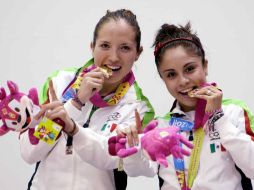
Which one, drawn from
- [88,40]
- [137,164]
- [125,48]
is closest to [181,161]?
[137,164]

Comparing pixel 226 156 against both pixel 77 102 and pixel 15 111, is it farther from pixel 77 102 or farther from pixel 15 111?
pixel 15 111

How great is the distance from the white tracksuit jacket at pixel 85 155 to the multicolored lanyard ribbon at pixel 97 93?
0.02 meters

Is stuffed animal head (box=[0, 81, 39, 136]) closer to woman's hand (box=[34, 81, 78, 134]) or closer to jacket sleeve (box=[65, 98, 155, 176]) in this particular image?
woman's hand (box=[34, 81, 78, 134])

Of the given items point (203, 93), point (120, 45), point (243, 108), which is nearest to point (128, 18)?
point (120, 45)

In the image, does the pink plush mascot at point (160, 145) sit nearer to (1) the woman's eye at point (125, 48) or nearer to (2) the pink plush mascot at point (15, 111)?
(2) the pink plush mascot at point (15, 111)

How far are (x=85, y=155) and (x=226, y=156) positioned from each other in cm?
45

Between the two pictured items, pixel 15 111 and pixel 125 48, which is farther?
pixel 125 48

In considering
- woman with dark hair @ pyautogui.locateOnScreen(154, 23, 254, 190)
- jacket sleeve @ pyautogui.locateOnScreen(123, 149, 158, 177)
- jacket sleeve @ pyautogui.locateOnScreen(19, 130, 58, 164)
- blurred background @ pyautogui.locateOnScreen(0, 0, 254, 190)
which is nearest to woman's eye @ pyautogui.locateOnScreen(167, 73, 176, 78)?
woman with dark hair @ pyautogui.locateOnScreen(154, 23, 254, 190)

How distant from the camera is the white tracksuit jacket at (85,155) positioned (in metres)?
1.19

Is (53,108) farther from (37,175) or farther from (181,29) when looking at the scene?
(181,29)

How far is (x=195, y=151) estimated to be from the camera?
125 cm

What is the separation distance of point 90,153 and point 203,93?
1.35 ft

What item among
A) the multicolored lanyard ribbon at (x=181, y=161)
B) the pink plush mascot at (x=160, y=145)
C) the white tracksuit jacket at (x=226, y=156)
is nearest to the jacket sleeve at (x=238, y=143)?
the white tracksuit jacket at (x=226, y=156)

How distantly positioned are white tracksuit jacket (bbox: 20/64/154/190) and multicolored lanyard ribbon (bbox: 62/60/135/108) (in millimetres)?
24
